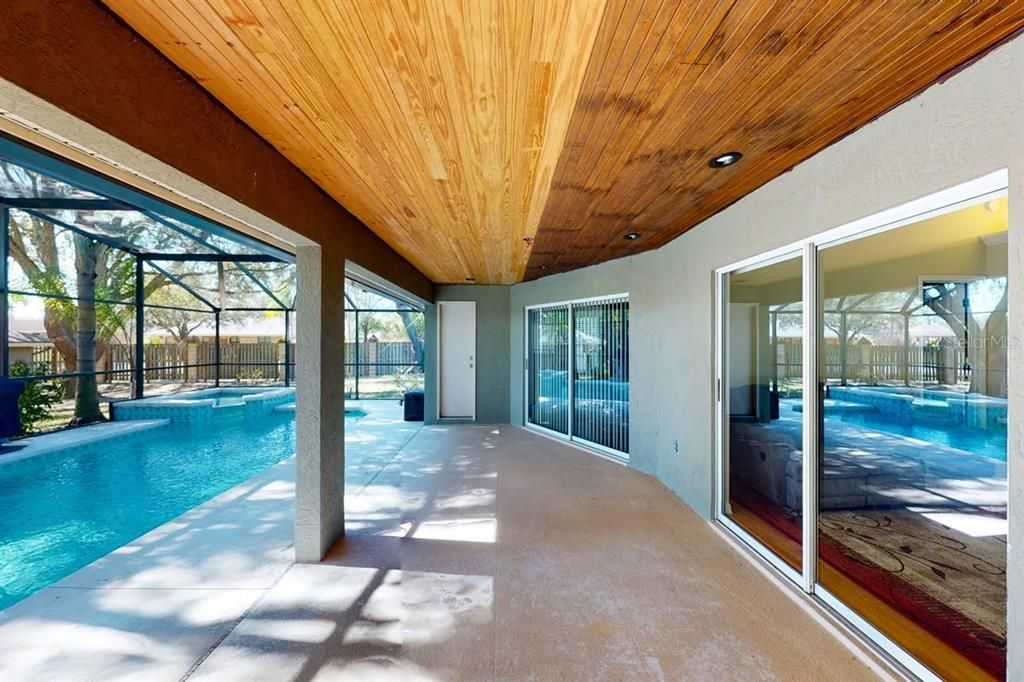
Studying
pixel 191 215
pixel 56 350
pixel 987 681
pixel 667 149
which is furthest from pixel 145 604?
pixel 56 350

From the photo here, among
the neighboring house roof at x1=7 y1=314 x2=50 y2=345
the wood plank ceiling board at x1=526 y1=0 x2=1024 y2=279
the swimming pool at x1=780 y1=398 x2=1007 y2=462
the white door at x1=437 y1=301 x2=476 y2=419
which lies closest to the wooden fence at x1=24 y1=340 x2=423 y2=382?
the neighboring house roof at x1=7 y1=314 x2=50 y2=345

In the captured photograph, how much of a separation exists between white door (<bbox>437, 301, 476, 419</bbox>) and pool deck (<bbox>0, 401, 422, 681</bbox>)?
3655 mm

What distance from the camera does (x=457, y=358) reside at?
24.1 ft

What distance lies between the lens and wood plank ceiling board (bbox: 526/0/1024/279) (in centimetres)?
122

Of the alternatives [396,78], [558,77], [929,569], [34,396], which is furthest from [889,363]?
[34,396]

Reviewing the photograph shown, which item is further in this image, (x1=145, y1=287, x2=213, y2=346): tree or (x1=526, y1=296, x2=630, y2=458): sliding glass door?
(x1=145, y1=287, x2=213, y2=346): tree

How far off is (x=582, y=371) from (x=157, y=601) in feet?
15.1

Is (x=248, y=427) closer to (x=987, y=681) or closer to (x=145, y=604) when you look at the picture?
(x=145, y=604)

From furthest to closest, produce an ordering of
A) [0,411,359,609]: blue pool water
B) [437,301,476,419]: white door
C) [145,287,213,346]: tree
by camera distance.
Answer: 1. [145,287,213,346]: tree
2. [437,301,476,419]: white door
3. [0,411,359,609]: blue pool water

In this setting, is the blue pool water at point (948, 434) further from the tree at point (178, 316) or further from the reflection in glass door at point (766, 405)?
the tree at point (178, 316)

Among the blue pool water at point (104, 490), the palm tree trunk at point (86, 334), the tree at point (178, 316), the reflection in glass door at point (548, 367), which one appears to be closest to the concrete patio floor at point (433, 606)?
the blue pool water at point (104, 490)

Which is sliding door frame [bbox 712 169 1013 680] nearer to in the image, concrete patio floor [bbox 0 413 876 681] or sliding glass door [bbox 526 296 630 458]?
concrete patio floor [bbox 0 413 876 681]

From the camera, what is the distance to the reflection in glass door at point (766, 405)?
264 centimetres

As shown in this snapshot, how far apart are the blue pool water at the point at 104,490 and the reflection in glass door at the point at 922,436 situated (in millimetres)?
4914
